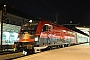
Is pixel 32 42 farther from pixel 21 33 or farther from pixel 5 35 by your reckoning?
pixel 5 35

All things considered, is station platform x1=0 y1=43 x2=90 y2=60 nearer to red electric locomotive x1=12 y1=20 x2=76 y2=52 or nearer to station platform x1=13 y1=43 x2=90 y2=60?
station platform x1=13 y1=43 x2=90 y2=60

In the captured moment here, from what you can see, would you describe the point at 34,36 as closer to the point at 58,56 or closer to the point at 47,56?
the point at 47,56

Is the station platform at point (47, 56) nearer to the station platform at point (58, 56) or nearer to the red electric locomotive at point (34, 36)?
the station platform at point (58, 56)

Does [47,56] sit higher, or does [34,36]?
[34,36]

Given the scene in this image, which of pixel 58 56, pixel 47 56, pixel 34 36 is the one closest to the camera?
pixel 47 56

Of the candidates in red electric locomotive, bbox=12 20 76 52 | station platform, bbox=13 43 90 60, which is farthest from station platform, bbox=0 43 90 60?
red electric locomotive, bbox=12 20 76 52

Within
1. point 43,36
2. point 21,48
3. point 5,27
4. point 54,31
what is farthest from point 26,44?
point 5,27

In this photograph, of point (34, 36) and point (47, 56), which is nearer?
point (47, 56)

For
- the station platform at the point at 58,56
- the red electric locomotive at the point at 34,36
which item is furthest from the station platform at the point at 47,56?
A: the red electric locomotive at the point at 34,36

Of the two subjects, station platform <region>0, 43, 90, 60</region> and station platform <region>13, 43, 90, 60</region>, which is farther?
station platform <region>0, 43, 90, 60</region>

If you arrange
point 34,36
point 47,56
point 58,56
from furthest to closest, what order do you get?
point 34,36, point 58,56, point 47,56

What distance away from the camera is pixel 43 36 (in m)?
19.0

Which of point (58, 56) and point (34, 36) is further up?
point (34, 36)

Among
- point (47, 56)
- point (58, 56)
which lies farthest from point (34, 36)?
point (58, 56)
